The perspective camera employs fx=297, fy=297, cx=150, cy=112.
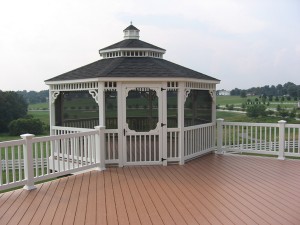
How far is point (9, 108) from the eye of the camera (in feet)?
143

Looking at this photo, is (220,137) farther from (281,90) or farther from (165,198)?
(281,90)

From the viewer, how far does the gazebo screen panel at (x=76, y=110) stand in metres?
7.55

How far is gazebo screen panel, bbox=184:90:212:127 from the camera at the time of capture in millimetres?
7738

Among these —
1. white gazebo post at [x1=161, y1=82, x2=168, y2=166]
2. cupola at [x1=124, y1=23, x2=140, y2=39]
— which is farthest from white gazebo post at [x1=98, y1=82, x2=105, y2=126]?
cupola at [x1=124, y1=23, x2=140, y2=39]

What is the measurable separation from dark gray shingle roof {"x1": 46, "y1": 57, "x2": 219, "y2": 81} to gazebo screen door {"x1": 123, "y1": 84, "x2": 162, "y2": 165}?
1.13ft

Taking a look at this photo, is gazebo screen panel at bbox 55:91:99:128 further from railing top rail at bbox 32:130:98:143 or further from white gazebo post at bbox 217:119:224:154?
white gazebo post at bbox 217:119:224:154

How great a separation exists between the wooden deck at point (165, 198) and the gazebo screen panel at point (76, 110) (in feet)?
4.90

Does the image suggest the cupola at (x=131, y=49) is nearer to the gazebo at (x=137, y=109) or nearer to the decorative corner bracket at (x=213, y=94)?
the gazebo at (x=137, y=109)

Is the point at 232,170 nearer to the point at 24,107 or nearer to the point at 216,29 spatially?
the point at 216,29

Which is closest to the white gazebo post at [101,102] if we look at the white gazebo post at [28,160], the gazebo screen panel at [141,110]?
the gazebo screen panel at [141,110]

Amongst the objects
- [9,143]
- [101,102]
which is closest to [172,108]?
[101,102]

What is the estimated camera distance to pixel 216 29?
15445 mm

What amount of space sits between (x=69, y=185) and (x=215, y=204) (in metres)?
2.79

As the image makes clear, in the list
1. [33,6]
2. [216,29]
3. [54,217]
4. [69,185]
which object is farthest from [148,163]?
[216,29]
